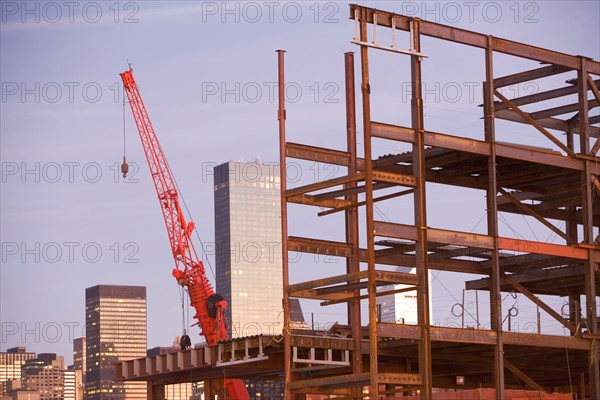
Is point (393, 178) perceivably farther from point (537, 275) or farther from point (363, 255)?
point (537, 275)

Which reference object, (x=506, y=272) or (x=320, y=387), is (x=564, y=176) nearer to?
(x=506, y=272)

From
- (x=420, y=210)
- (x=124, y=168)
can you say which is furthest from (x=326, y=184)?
(x=124, y=168)

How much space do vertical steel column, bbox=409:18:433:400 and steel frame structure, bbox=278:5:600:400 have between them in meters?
0.07

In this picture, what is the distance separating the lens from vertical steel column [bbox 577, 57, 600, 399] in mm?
69750

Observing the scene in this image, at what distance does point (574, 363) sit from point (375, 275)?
2337 cm

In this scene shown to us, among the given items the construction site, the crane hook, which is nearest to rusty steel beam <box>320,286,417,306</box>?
the construction site

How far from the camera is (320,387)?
218 feet

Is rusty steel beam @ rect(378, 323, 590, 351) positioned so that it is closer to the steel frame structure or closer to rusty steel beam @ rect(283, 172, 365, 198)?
the steel frame structure

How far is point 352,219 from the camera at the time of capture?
71938 mm

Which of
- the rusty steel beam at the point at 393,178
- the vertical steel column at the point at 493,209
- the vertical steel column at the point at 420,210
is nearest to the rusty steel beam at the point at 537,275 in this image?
the vertical steel column at the point at 493,209

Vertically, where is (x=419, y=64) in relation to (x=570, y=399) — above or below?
above

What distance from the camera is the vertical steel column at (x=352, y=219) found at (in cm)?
6931

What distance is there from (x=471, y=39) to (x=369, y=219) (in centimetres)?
1223

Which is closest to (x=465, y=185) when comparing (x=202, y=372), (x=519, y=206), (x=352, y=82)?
(x=519, y=206)
